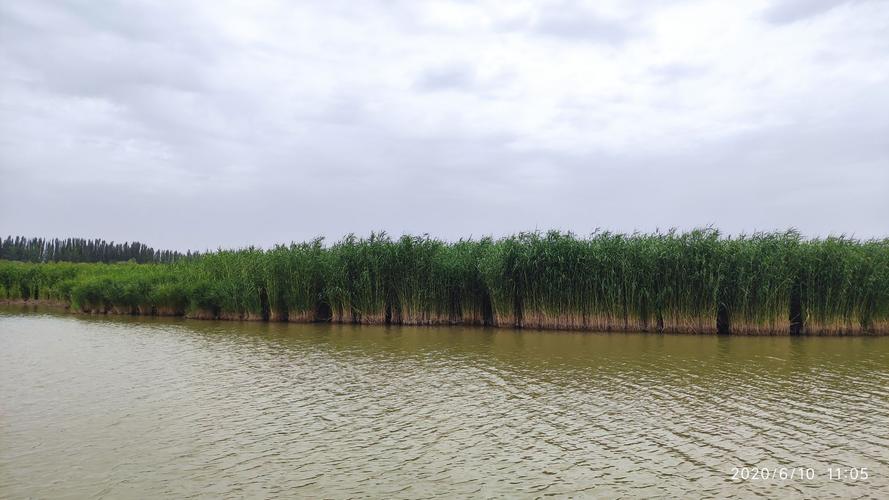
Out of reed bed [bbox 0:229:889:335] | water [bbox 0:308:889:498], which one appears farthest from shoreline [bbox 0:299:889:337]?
water [bbox 0:308:889:498]

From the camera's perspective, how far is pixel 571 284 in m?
19.9

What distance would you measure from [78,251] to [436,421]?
87594mm

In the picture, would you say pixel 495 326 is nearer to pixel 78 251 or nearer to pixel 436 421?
pixel 436 421

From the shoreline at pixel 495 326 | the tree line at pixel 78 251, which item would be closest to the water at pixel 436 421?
the shoreline at pixel 495 326

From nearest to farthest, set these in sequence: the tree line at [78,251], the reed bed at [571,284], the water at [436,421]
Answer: the water at [436,421], the reed bed at [571,284], the tree line at [78,251]

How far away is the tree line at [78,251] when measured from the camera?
81981 mm

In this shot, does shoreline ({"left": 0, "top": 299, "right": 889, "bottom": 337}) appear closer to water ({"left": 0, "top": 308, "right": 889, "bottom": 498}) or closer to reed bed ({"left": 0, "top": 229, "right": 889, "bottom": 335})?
reed bed ({"left": 0, "top": 229, "right": 889, "bottom": 335})

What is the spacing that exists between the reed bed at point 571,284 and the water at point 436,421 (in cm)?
348

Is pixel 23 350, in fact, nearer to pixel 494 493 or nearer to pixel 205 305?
pixel 205 305

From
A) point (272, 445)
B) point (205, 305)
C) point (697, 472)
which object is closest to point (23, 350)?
point (205, 305)

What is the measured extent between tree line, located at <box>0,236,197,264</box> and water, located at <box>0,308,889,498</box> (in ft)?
248

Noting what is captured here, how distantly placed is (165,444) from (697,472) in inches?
265

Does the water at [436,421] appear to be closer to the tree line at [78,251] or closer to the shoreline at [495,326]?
the shoreline at [495,326]

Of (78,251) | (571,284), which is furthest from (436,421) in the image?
(78,251)
